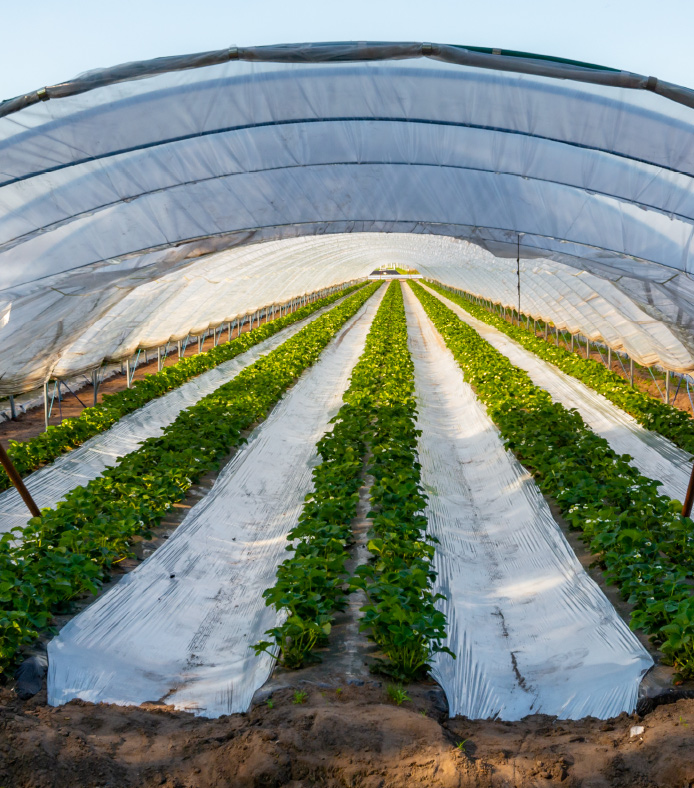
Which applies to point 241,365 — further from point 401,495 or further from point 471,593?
point 471,593

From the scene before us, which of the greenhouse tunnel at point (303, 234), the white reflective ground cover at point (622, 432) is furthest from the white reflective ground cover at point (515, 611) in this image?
the white reflective ground cover at point (622, 432)

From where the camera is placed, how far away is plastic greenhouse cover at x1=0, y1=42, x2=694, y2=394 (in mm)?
6285

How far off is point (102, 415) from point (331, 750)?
881cm

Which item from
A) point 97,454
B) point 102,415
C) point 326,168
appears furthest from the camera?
point 102,415

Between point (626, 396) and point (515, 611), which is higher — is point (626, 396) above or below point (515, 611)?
above

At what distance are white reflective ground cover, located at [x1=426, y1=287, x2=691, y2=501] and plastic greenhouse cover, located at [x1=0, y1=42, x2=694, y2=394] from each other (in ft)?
4.96

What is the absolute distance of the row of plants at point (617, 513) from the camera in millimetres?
4840

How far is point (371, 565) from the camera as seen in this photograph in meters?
6.08

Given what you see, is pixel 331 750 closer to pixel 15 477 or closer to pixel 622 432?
pixel 15 477

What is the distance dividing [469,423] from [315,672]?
8364mm

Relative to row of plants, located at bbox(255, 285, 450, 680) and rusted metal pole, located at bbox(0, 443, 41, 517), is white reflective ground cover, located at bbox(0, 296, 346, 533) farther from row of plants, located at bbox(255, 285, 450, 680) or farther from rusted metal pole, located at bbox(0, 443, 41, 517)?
row of plants, located at bbox(255, 285, 450, 680)

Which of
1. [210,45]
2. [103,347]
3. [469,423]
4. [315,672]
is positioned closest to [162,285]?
[103,347]

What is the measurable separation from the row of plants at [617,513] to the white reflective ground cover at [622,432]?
923 mm

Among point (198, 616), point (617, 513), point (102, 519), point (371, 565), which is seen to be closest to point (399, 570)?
point (371, 565)
